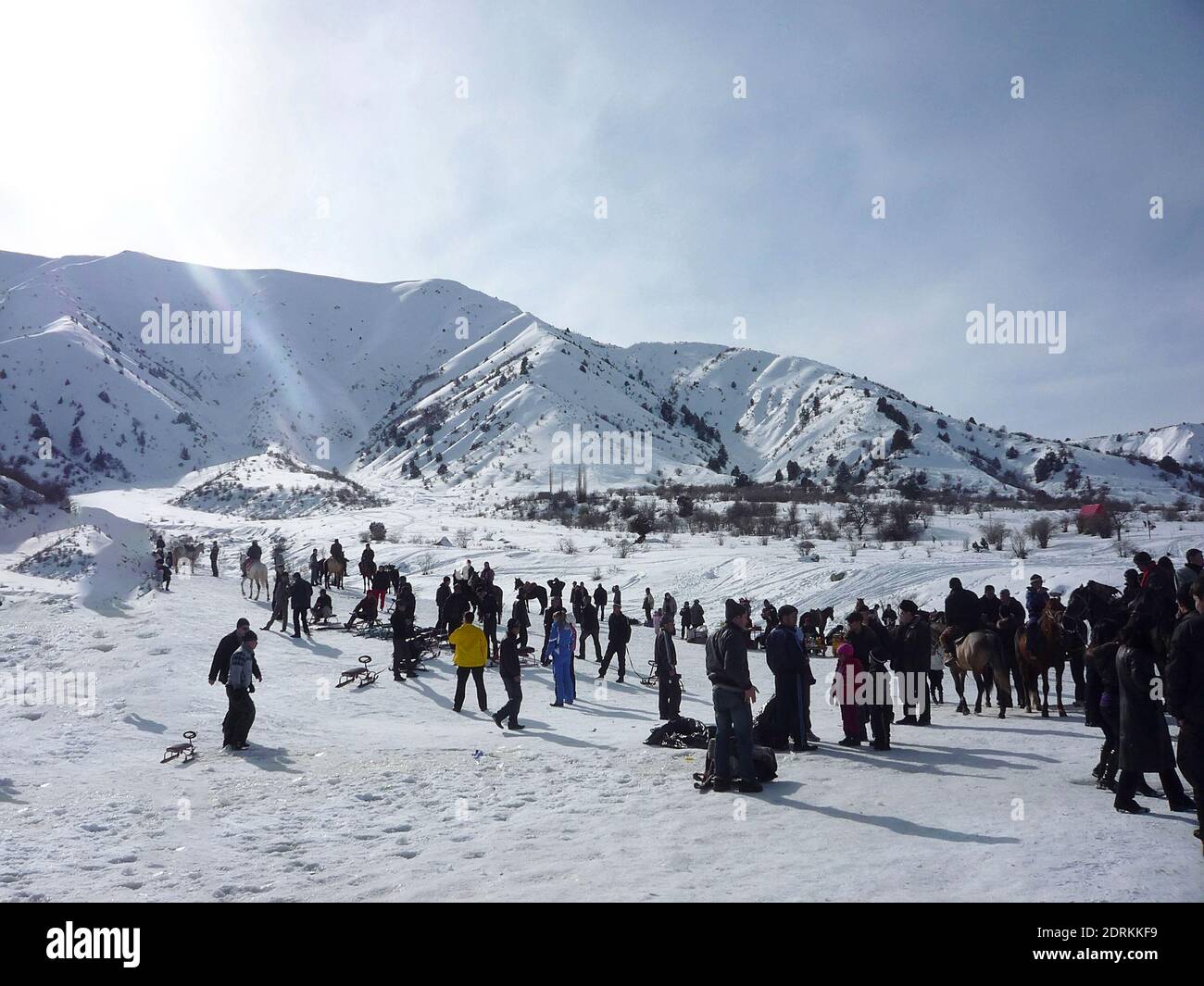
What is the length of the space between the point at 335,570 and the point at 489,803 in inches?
812

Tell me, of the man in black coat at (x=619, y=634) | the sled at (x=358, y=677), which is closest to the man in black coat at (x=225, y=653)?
the sled at (x=358, y=677)

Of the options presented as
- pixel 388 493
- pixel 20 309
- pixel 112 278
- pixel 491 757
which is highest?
pixel 112 278

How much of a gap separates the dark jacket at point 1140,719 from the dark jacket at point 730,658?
2.94 metres

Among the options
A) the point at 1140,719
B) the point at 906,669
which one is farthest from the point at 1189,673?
the point at 906,669

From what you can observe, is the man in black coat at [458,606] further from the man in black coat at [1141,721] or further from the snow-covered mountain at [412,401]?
the snow-covered mountain at [412,401]

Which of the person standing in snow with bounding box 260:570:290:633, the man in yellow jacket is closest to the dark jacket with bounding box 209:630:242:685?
the man in yellow jacket

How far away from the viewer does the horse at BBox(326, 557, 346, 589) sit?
86.0 ft

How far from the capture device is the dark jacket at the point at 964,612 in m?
11.6

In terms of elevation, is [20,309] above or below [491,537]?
above
